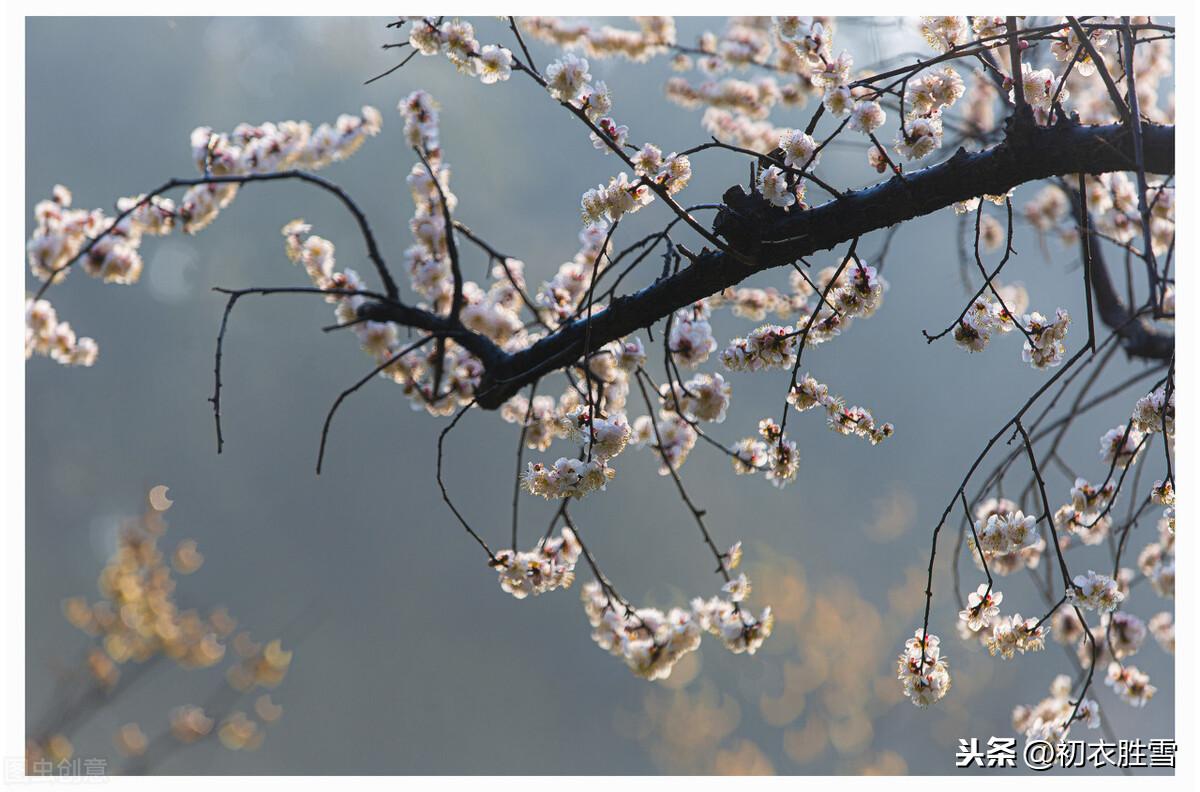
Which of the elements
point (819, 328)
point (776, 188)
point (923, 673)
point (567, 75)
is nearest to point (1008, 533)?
point (923, 673)

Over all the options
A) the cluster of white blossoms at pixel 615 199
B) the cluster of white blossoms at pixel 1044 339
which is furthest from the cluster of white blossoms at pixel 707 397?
the cluster of white blossoms at pixel 1044 339

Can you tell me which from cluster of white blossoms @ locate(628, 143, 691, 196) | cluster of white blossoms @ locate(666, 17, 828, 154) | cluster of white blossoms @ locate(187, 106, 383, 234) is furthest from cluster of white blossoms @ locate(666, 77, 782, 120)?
cluster of white blossoms @ locate(628, 143, 691, 196)

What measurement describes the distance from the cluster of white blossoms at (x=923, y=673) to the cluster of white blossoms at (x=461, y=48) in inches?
66.7

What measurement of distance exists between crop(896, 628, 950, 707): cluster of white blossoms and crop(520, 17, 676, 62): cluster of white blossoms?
2707 mm

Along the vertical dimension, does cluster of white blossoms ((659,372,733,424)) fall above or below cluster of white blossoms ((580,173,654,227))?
below

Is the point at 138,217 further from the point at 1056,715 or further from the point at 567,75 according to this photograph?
the point at 1056,715

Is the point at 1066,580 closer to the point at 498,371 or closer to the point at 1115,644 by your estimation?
the point at 1115,644

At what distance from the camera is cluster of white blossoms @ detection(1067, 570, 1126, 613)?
1.67 m

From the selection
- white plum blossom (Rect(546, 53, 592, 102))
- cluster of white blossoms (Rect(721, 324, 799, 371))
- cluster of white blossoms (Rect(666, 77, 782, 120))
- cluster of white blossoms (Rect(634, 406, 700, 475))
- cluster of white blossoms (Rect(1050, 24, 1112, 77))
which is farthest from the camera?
cluster of white blossoms (Rect(666, 77, 782, 120))

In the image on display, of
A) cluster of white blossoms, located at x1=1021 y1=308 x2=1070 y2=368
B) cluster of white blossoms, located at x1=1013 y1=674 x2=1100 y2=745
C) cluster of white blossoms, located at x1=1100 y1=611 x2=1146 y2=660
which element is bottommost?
cluster of white blossoms, located at x1=1013 y1=674 x2=1100 y2=745

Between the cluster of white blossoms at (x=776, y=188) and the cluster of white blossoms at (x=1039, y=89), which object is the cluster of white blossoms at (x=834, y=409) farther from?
the cluster of white blossoms at (x=1039, y=89)

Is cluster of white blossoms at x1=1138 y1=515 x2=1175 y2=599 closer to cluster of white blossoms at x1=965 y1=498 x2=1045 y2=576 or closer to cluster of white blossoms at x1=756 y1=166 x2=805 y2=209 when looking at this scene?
cluster of white blossoms at x1=965 y1=498 x2=1045 y2=576

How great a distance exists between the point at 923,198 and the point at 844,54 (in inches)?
17.2

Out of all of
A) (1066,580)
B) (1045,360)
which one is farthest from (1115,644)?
(1045,360)
